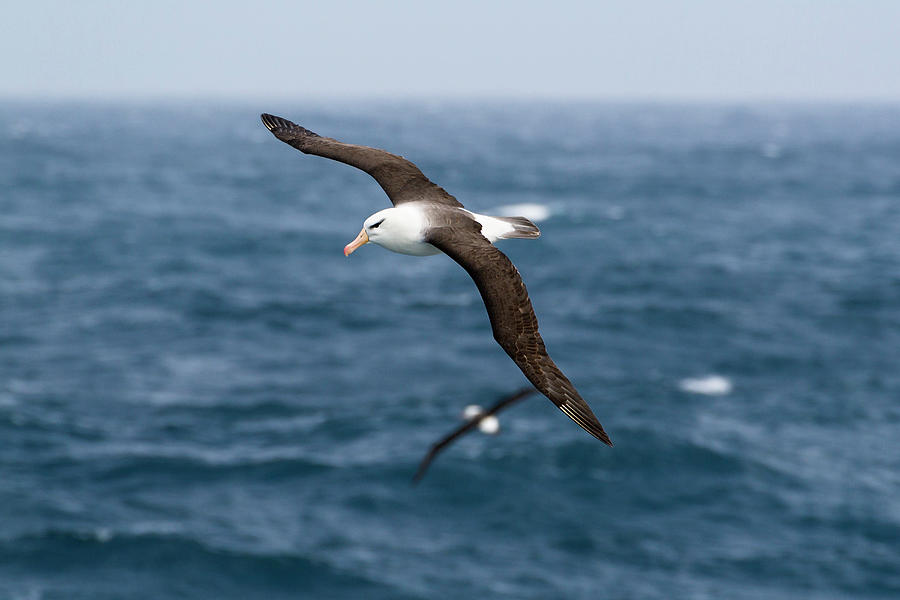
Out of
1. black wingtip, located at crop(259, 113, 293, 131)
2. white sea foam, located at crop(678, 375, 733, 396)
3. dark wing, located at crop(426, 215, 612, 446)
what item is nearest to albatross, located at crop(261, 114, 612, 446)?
dark wing, located at crop(426, 215, 612, 446)

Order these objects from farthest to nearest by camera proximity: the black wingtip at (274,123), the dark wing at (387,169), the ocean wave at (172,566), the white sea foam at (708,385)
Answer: the white sea foam at (708,385) → the ocean wave at (172,566) → the black wingtip at (274,123) → the dark wing at (387,169)

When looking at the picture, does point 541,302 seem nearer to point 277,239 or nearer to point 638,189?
point 277,239

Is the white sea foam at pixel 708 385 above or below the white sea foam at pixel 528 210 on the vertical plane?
below

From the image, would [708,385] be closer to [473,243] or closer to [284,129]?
[284,129]

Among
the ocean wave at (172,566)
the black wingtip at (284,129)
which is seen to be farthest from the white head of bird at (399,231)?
the ocean wave at (172,566)

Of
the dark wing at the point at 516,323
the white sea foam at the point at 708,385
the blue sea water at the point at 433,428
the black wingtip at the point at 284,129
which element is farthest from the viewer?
the white sea foam at the point at 708,385

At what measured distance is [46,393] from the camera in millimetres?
57656

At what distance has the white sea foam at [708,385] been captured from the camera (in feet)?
196

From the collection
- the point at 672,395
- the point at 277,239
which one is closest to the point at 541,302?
the point at 672,395

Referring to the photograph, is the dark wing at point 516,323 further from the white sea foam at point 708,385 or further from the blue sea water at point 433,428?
the white sea foam at point 708,385

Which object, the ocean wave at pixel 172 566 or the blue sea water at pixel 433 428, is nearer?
the ocean wave at pixel 172 566

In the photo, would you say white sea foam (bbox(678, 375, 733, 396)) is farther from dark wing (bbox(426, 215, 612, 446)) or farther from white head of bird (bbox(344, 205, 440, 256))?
dark wing (bbox(426, 215, 612, 446))

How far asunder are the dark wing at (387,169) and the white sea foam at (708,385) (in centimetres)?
4832

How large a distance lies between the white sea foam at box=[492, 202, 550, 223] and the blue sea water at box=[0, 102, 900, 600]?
22.8 m
